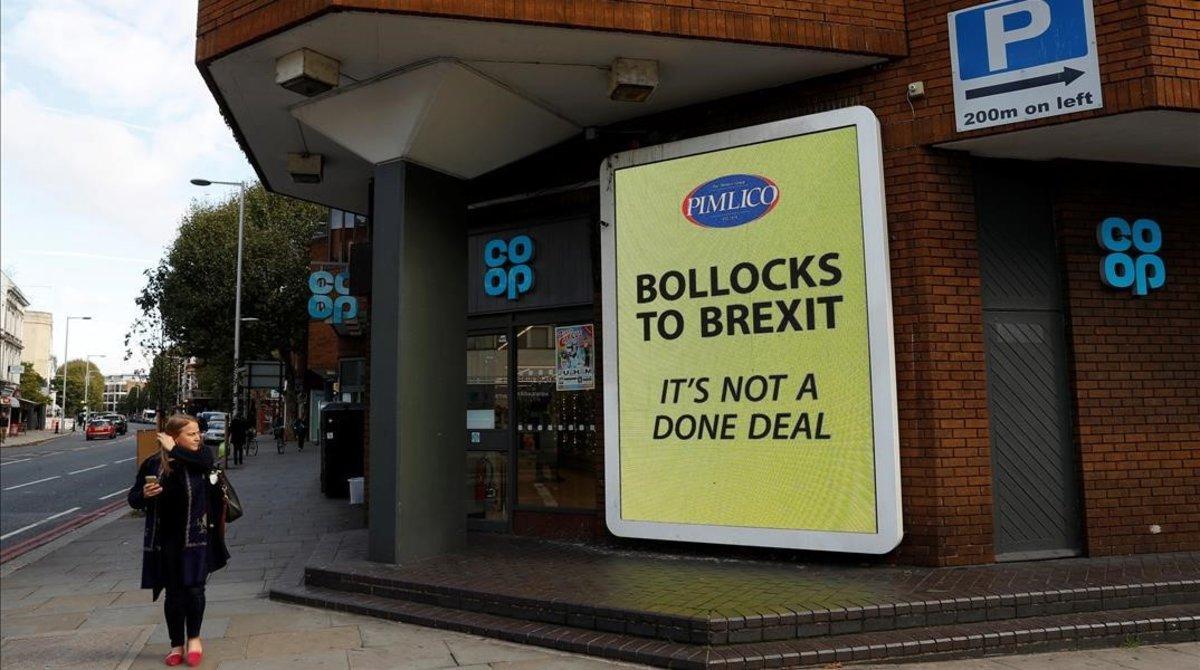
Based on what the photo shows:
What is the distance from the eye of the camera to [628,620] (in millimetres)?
5117

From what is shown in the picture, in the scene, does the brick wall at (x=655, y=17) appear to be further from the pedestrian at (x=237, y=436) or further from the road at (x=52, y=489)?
the pedestrian at (x=237, y=436)

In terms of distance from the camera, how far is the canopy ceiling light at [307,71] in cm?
638

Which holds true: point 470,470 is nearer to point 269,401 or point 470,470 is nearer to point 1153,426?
point 1153,426

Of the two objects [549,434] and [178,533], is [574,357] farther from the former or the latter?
[178,533]

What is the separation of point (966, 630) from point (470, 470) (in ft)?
18.9

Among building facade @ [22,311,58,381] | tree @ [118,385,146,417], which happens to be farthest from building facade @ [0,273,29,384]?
tree @ [118,385,146,417]

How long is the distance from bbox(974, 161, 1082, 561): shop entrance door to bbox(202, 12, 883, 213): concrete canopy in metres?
1.81

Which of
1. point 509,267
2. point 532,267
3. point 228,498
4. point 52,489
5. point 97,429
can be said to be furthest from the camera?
point 97,429

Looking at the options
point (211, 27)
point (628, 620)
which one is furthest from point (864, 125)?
point (211, 27)

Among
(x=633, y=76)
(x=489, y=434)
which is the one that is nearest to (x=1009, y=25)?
(x=633, y=76)

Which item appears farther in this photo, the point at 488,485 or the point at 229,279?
the point at 229,279

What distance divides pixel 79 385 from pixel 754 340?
131065 millimetres

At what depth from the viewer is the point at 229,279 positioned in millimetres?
38594

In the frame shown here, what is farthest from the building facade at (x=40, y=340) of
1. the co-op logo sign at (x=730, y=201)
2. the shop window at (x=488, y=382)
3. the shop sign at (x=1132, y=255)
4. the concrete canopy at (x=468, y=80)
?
the shop sign at (x=1132, y=255)
